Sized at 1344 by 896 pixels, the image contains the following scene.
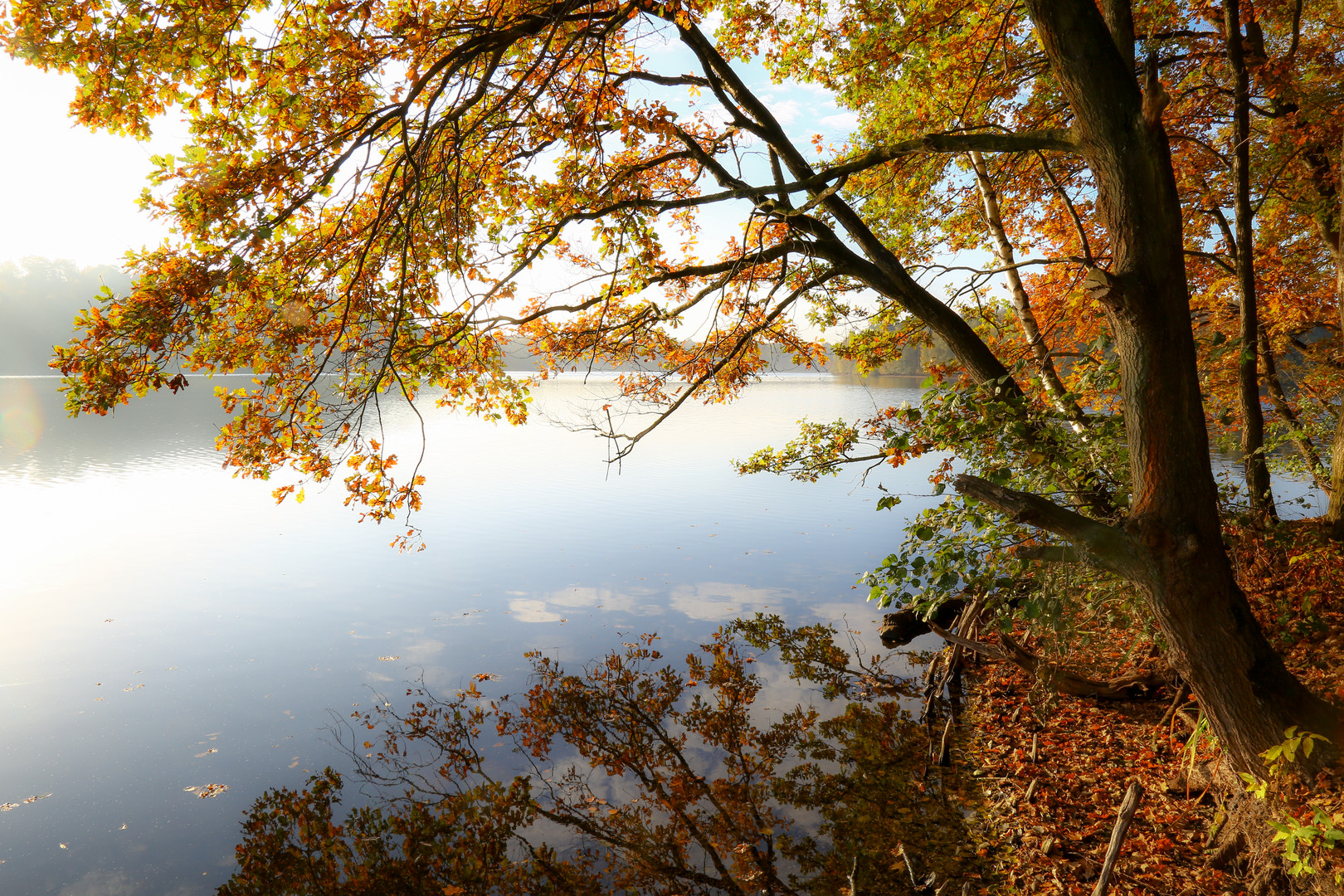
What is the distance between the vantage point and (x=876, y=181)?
26.1 feet

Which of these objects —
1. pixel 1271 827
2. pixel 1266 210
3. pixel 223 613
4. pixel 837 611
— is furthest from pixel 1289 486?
pixel 223 613

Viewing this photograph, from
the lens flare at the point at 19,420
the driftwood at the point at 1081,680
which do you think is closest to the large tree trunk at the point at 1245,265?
the driftwood at the point at 1081,680

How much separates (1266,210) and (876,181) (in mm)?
8225

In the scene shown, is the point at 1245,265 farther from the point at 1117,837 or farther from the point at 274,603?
the point at 274,603

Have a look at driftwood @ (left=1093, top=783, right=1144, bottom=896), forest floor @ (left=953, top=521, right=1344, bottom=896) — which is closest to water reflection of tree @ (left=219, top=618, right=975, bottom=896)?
forest floor @ (left=953, top=521, right=1344, bottom=896)

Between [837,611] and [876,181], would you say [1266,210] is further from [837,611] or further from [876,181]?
[837,611]

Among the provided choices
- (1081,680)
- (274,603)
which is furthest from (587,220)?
(274,603)

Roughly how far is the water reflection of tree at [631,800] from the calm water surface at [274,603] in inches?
26.0

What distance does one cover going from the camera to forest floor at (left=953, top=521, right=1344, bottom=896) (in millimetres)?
4379

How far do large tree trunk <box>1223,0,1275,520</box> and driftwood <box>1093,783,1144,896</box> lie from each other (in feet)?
15.5

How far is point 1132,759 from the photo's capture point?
567 centimetres

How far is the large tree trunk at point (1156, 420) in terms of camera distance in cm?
332

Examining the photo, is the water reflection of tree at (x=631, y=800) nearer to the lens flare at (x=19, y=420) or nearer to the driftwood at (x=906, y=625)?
the driftwood at (x=906, y=625)

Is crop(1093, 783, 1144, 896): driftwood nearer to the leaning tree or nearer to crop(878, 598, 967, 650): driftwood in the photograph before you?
the leaning tree
